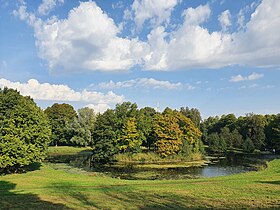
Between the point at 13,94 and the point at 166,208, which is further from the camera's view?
the point at 13,94

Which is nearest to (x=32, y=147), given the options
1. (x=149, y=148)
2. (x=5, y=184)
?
(x=5, y=184)

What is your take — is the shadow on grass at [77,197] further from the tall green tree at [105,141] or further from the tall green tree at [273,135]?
the tall green tree at [273,135]

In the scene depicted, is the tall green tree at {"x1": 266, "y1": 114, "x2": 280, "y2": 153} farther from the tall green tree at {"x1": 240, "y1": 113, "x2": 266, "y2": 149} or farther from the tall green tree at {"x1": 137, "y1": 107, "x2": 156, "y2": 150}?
the tall green tree at {"x1": 137, "y1": 107, "x2": 156, "y2": 150}

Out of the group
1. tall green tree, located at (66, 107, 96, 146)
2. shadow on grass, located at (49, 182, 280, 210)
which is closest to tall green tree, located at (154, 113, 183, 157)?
tall green tree, located at (66, 107, 96, 146)

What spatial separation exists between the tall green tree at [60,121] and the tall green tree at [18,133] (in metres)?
47.8

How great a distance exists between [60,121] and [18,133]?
197 ft

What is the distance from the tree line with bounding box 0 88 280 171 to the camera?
3653 cm

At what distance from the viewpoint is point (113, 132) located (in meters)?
58.2

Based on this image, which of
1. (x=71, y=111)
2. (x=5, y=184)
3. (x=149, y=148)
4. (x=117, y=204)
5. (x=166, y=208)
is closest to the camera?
(x=166, y=208)

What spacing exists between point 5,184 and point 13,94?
15.0 meters

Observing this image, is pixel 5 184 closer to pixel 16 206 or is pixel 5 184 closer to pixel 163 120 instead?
pixel 16 206

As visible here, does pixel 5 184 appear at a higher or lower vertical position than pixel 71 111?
lower

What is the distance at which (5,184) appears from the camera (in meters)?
26.2

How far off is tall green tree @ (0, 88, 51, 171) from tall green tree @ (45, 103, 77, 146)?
157 feet
